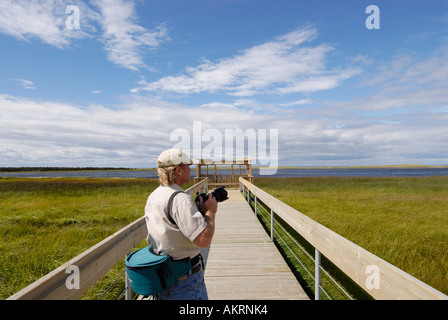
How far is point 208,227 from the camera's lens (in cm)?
177

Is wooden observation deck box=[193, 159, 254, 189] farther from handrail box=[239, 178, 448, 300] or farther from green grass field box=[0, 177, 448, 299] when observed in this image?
handrail box=[239, 178, 448, 300]


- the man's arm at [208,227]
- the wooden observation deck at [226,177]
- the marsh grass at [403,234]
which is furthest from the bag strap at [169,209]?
the wooden observation deck at [226,177]

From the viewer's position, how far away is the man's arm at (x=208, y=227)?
1.73m

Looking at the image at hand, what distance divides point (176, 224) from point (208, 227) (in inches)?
8.3

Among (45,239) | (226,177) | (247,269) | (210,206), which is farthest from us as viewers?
(226,177)

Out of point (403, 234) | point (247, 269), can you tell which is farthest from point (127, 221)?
point (403, 234)

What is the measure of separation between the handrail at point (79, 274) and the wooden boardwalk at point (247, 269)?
1.68 metres

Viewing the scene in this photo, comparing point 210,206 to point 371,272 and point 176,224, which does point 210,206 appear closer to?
point 176,224

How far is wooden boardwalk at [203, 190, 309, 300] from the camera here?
3.54 m

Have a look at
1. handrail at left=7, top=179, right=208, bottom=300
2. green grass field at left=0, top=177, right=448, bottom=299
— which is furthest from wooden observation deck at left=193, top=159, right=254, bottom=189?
handrail at left=7, top=179, right=208, bottom=300

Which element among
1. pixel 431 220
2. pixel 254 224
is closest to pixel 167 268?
pixel 254 224

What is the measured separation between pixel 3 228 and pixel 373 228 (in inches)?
465
